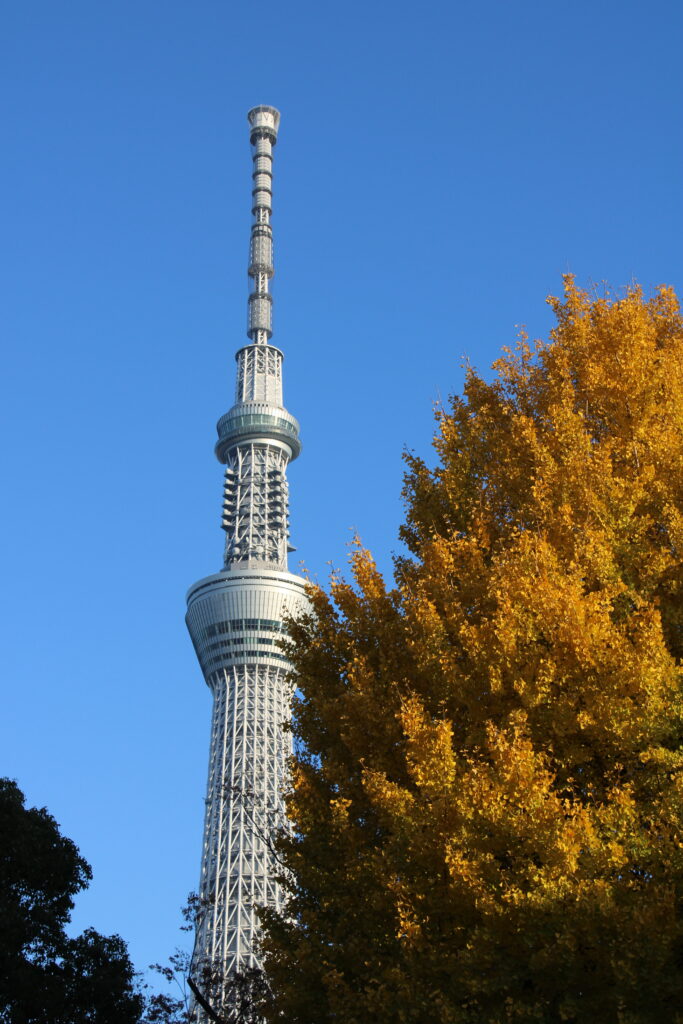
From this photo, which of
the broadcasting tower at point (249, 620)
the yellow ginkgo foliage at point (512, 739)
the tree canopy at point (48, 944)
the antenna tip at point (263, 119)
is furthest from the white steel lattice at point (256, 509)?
the yellow ginkgo foliage at point (512, 739)

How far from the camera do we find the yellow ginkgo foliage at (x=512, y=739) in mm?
9250

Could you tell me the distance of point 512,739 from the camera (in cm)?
1024

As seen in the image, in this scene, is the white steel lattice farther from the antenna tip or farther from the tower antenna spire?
the antenna tip

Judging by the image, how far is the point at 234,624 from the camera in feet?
298

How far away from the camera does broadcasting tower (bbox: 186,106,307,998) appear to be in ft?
267

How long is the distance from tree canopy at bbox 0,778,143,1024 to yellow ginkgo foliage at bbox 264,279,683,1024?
910 centimetres

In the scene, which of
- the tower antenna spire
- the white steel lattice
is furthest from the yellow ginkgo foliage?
the tower antenna spire

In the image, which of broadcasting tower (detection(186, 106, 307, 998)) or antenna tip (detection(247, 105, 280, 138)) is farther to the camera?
antenna tip (detection(247, 105, 280, 138))

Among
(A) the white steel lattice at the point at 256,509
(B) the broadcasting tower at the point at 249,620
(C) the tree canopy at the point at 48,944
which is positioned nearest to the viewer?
(C) the tree canopy at the point at 48,944

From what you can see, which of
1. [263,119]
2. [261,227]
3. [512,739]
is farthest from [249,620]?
[512,739]

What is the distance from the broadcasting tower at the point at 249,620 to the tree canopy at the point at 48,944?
1937 inches

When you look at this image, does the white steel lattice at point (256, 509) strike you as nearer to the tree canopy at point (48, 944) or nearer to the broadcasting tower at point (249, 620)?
the broadcasting tower at point (249, 620)

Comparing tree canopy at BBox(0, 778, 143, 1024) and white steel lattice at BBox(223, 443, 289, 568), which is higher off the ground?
white steel lattice at BBox(223, 443, 289, 568)

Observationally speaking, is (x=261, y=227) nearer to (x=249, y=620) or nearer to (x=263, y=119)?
(x=263, y=119)
